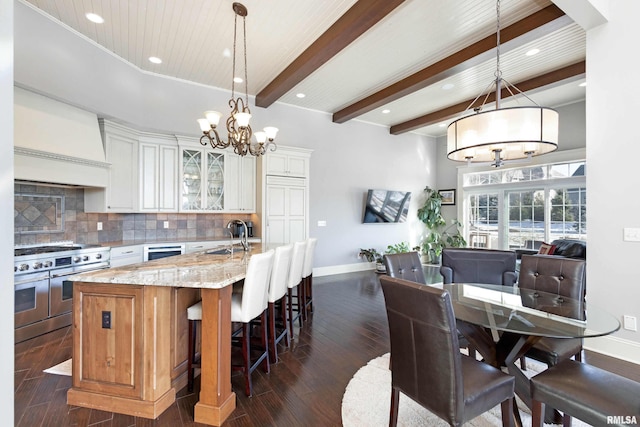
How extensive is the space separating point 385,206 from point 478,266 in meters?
3.62

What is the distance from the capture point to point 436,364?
1445 millimetres

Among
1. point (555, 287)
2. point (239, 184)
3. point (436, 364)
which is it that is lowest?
point (436, 364)

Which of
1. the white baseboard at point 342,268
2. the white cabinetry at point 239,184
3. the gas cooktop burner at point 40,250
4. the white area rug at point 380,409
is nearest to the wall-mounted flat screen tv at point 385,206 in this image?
the white baseboard at point 342,268

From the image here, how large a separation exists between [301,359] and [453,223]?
21.2 ft

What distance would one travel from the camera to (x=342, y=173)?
6664mm

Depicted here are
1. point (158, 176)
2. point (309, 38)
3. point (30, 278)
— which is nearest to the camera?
point (30, 278)

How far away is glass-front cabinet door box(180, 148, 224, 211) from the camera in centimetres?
490

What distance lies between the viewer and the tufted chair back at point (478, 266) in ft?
11.2

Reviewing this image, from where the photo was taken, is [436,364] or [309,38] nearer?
[436,364]

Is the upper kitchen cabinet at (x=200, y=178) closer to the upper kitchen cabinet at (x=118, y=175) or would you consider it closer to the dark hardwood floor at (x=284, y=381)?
the upper kitchen cabinet at (x=118, y=175)

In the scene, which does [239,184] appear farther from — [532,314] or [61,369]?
[532,314]

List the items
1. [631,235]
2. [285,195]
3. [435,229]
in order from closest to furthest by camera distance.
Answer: [631,235]
[285,195]
[435,229]
